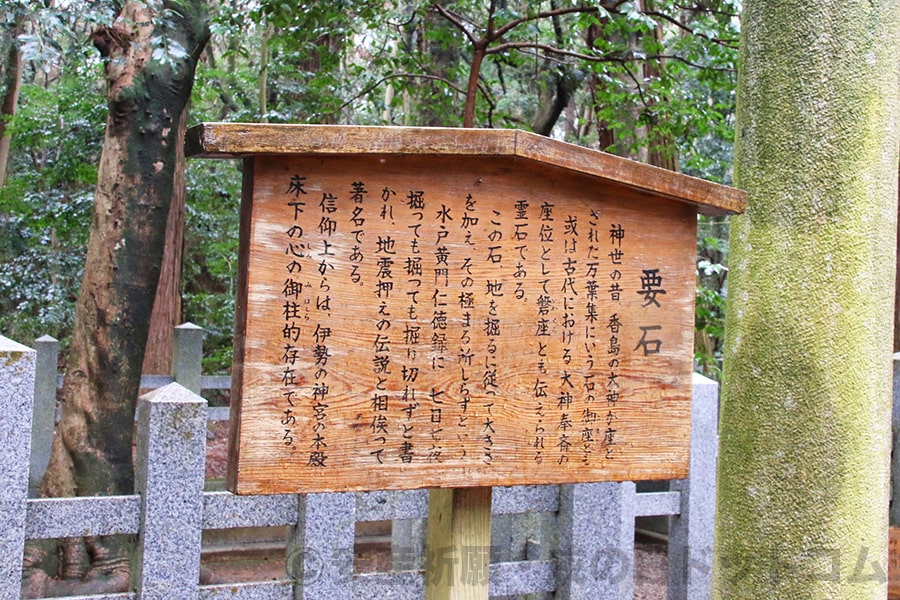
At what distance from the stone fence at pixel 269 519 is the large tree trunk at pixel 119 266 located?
1.77 meters

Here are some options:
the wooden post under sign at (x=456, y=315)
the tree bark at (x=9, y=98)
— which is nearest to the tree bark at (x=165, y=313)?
the tree bark at (x=9, y=98)

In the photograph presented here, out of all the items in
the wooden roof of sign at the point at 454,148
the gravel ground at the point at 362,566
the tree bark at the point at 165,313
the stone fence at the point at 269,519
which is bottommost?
the gravel ground at the point at 362,566

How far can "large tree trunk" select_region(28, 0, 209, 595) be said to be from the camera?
5105mm

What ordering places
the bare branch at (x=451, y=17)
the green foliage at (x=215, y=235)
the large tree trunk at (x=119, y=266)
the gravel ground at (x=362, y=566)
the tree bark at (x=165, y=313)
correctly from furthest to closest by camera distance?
the green foliage at (x=215, y=235) → the tree bark at (x=165, y=313) → the gravel ground at (x=362, y=566) → the bare branch at (x=451, y=17) → the large tree trunk at (x=119, y=266)

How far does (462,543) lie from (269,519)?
1249mm

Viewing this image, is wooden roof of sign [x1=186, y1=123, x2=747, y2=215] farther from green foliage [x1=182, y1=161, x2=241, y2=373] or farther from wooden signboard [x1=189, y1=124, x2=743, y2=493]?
green foliage [x1=182, y1=161, x2=241, y2=373]

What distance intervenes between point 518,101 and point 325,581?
14.3 metres

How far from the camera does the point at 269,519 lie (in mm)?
3713

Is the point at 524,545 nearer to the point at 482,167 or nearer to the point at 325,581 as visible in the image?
the point at 325,581

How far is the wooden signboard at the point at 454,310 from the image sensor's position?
232 centimetres

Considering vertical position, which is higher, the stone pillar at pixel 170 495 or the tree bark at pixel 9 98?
the tree bark at pixel 9 98

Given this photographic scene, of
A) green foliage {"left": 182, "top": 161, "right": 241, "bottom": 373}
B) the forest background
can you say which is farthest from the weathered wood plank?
green foliage {"left": 182, "top": 161, "right": 241, "bottom": 373}

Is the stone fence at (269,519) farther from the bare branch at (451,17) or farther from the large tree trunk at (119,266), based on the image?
the bare branch at (451,17)

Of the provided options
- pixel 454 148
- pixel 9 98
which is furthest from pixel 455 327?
pixel 9 98
